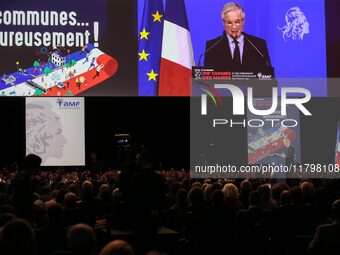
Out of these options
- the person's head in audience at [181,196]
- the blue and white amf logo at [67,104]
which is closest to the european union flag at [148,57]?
the blue and white amf logo at [67,104]

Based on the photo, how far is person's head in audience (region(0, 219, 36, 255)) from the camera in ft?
10.4

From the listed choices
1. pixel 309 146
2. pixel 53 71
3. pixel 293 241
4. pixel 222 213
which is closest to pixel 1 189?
pixel 222 213

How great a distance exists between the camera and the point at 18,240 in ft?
10.4

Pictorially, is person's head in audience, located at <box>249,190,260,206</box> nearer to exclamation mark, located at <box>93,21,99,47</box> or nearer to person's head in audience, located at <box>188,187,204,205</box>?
person's head in audience, located at <box>188,187,204,205</box>

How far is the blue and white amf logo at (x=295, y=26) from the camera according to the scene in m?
12.7

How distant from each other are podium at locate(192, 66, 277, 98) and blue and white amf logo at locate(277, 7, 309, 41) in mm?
805

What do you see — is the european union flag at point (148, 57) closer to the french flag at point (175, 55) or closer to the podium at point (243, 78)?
the french flag at point (175, 55)

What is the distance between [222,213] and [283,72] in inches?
267

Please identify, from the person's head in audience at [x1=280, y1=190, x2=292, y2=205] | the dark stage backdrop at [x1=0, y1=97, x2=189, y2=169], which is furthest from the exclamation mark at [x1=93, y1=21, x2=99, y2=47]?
the person's head in audience at [x1=280, y1=190, x2=292, y2=205]

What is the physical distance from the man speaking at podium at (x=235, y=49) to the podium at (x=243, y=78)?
0.22ft

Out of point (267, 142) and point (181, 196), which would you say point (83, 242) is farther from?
point (267, 142)

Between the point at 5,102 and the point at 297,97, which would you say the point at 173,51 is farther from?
the point at 5,102

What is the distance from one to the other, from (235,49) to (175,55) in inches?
47.8

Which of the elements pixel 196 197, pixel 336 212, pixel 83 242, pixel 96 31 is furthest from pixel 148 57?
pixel 83 242
